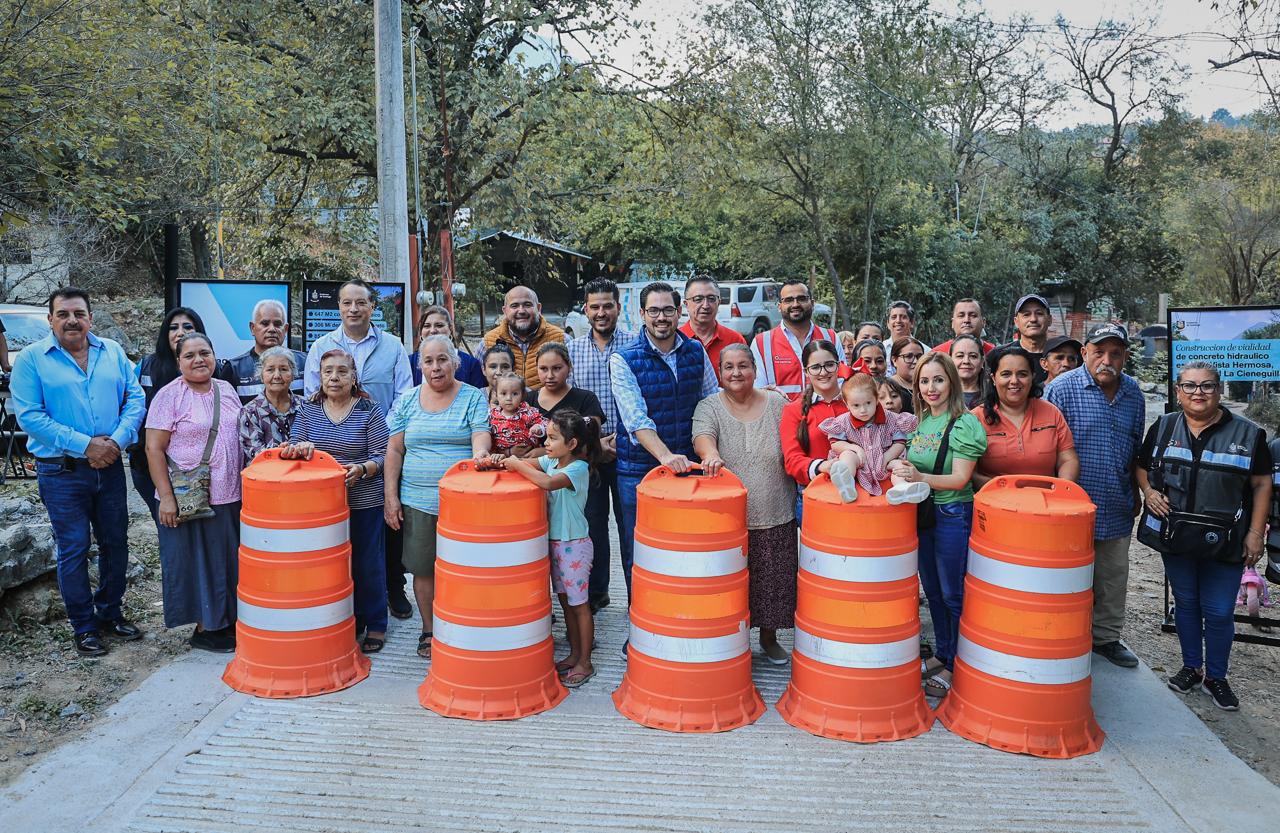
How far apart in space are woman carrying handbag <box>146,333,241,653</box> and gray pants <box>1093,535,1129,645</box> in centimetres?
506

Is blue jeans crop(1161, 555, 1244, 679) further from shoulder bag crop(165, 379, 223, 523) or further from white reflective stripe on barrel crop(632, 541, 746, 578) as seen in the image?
shoulder bag crop(165, 379, 223, 523)

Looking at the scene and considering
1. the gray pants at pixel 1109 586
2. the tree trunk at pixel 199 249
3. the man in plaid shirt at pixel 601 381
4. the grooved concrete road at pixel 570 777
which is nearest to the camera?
the grooved concrete road at pixel 570 777

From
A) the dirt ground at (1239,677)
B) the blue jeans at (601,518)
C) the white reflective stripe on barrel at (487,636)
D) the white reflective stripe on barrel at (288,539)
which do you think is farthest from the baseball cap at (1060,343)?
the white reflective stripe on barrel at (288,539)

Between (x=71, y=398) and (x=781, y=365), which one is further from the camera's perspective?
(x=781, y=365)

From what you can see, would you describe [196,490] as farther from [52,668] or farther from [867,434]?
[867,434]

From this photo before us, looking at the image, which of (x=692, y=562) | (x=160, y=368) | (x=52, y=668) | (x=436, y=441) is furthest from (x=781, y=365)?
(x=52, y=668)

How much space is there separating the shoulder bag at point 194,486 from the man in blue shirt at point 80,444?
1.49ft

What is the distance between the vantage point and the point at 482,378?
255 inches

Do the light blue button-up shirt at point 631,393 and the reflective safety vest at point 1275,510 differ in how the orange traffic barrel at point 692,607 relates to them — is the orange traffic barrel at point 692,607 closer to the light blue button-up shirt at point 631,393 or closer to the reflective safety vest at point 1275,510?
the light blue button-up shirt at point 631,393

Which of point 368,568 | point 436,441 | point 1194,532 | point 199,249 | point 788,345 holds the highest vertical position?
point 199,249

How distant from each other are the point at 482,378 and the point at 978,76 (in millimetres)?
31412

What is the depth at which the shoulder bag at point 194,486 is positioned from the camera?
518 cm

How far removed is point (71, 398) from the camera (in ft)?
17.4

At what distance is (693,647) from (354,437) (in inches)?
92.5
